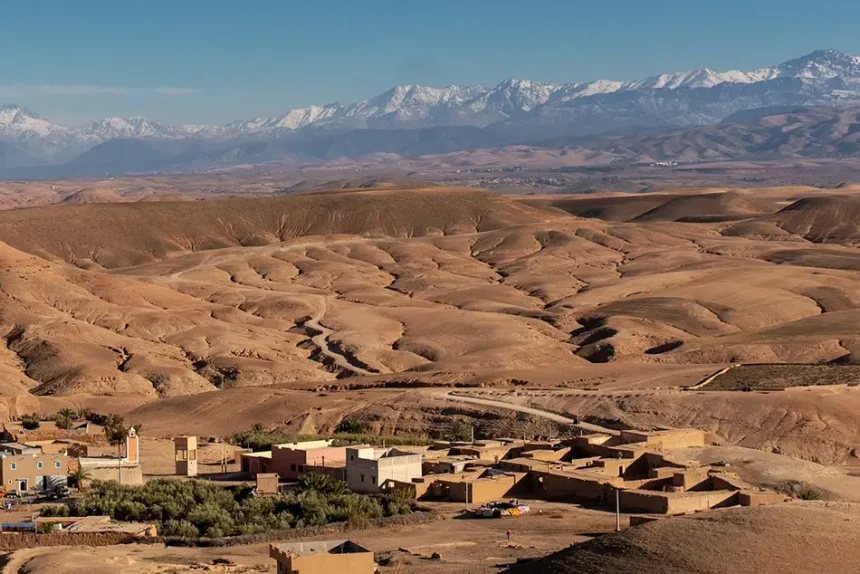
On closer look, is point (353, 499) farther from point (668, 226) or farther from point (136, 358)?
point (668, 226)

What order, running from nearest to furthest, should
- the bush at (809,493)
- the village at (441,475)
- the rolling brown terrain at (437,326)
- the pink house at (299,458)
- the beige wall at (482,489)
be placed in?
the village at (441,475), the bush at (809,493), the beige wall at (482,489), the pink house at (299,458), the rolling brown terrain at (437,326)

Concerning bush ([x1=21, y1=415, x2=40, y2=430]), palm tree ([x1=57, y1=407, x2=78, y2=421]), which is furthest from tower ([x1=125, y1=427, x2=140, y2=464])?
palm tree ([x1=57, y1=407, x2=78, y2=421])

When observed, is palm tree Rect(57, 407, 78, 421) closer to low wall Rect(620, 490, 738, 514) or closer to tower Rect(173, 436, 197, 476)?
tower Rect(173, 436, 197, 476)

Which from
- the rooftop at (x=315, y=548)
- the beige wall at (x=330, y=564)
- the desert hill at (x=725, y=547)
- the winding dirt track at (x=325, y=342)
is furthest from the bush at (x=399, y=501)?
the winding dirt track at (x=325, y=342)

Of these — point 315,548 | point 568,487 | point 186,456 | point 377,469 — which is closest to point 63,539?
point 315,548

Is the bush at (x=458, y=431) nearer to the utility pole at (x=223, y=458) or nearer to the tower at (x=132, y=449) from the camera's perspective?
the utility pole at (x=223, y=458)
